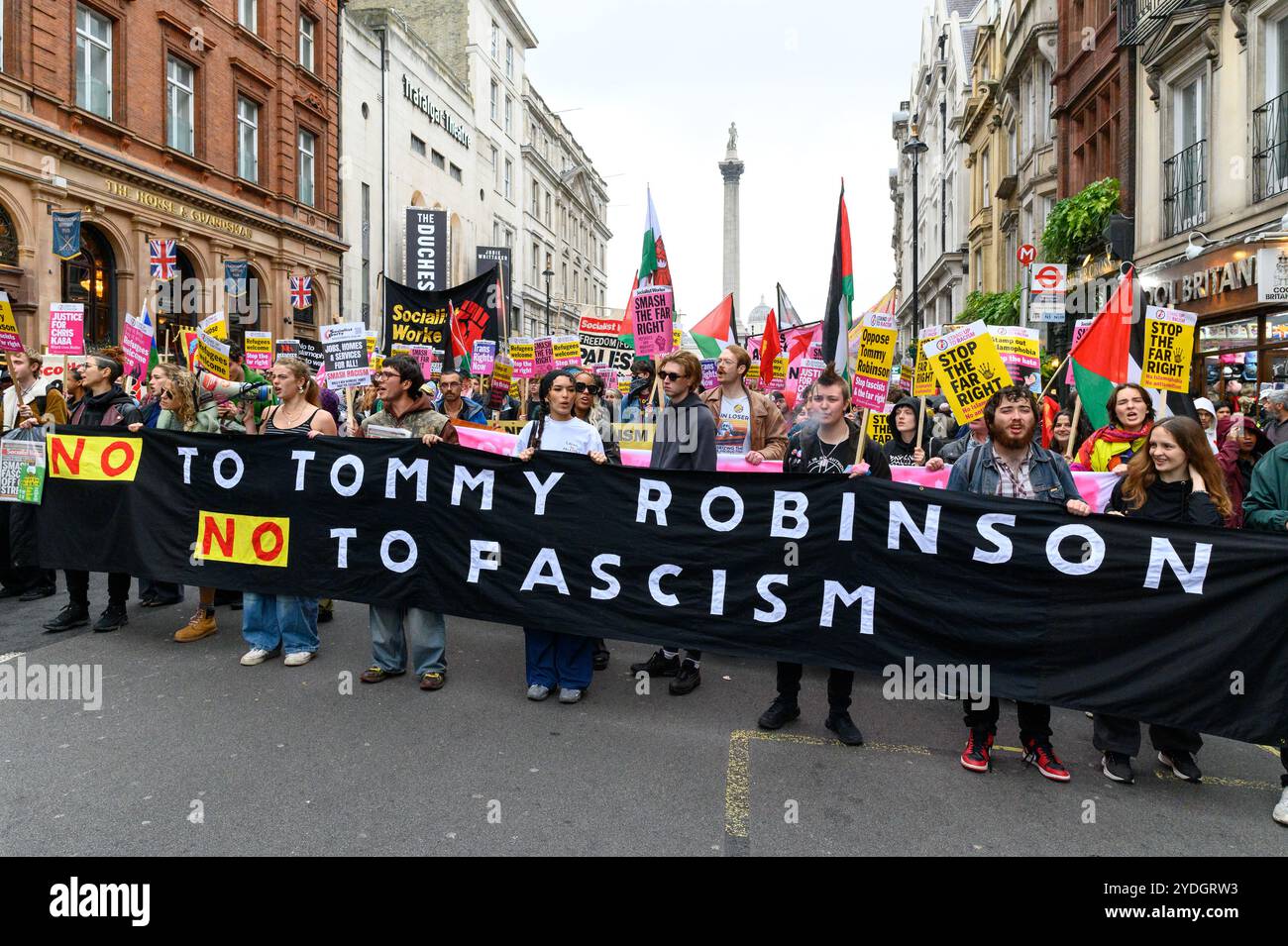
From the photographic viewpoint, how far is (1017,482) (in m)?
Answer: 4.46

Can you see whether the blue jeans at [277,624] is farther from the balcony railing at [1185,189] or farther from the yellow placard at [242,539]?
the balcony railing at [1185,189]

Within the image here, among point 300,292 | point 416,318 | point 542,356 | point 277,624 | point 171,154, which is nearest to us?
point 277,624

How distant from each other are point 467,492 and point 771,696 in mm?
2237

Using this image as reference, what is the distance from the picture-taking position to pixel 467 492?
17.4ft

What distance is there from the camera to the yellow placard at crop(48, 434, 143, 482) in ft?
20.2

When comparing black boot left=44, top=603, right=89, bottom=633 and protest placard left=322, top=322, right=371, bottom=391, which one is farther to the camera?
protest placard left=322, top=322, right=371, bottom=391

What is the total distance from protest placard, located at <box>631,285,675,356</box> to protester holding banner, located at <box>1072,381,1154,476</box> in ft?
12.2

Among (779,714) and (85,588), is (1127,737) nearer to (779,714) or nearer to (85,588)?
(779,714)

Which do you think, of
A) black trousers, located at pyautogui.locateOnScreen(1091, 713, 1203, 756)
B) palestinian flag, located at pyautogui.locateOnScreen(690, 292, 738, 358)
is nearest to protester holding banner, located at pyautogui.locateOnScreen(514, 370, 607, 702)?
black trousers, located at pyautogui.locateOnScreen(1091, 713, 1203, 756)

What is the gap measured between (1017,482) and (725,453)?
3.00 m

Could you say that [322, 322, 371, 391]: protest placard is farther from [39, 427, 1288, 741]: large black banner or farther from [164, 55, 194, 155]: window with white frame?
[164, 55, 194, 155]: window with white frame

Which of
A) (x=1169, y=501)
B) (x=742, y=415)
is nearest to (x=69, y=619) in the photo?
(x=742, y=415)

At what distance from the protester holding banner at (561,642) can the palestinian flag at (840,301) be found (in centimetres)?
199
